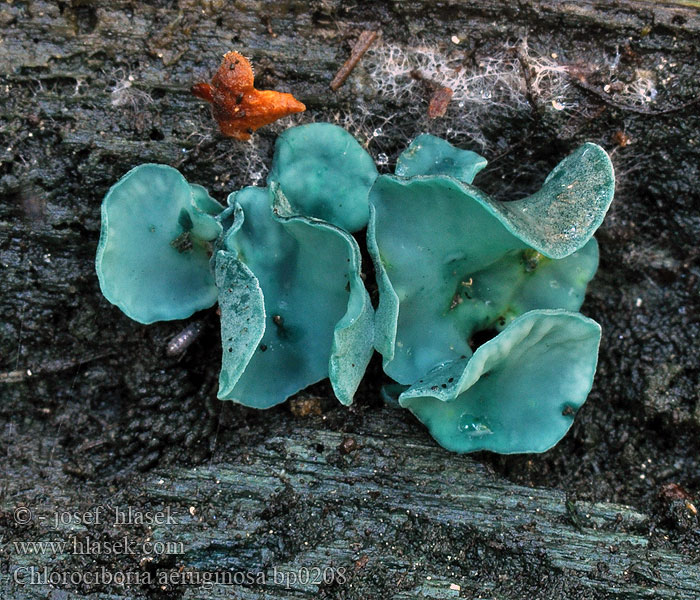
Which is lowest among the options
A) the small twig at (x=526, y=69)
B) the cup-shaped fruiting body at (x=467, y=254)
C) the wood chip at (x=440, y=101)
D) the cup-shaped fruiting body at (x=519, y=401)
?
the cup-shaped fruiting body at (x=519, y=401)

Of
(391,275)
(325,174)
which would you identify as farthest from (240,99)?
(391,275)


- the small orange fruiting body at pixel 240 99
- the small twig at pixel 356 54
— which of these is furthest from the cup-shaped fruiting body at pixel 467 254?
the small twig at pixel 356 54

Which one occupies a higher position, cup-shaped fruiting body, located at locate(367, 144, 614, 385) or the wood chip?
the wood chip

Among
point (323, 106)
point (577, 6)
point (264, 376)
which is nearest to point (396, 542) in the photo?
point (264, 376)

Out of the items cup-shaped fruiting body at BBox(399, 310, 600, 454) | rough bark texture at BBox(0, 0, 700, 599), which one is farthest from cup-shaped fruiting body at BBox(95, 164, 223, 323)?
cup-shaped fruiting body at BBox(399, 310, 600, 454)

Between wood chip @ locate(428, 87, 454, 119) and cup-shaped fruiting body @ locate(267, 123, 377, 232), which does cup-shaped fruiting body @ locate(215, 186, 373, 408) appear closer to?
cup-shaped fruiting body @ locate(267, 123, 377, 232)

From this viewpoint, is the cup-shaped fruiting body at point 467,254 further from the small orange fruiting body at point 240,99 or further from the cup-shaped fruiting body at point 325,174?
the small orange fruiting body at point 240,99

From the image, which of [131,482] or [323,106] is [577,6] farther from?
[131,482]

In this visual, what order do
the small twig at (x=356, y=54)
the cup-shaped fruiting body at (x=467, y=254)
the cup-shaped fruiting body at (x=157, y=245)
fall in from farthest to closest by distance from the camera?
the small twig at (x=356, y=54), the cup-shaped fruiting body at (x=157, y=245), the cup-shaped fruiting body at (x=467, y=254)
